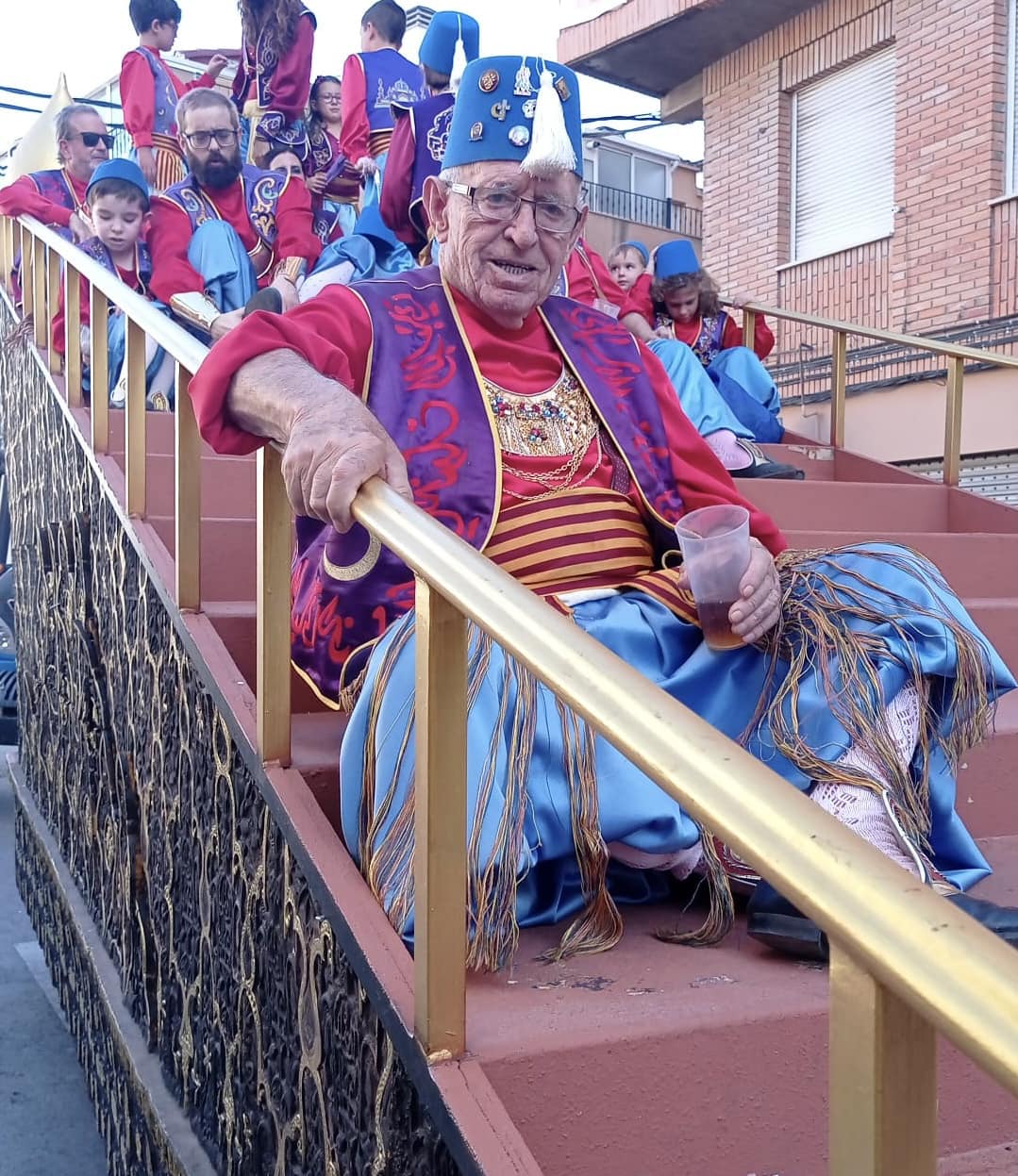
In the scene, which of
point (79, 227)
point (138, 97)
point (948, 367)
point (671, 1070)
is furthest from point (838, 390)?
point (671, 1070)

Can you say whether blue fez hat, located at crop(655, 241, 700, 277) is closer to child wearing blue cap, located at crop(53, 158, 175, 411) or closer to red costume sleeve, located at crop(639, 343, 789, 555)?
child wearing blue cap, located at crop(53, 158, 175, 411)

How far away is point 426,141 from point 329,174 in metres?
2.36

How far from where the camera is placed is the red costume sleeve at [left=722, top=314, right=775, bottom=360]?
6.30 m

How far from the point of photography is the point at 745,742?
1.84 m

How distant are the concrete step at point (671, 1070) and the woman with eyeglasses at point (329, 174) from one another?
4.93m

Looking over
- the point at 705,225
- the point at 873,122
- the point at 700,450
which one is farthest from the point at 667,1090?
the point at 705,225

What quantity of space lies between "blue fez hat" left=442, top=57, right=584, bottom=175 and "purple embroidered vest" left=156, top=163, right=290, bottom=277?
3.11 meters

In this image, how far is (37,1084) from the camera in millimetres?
3189

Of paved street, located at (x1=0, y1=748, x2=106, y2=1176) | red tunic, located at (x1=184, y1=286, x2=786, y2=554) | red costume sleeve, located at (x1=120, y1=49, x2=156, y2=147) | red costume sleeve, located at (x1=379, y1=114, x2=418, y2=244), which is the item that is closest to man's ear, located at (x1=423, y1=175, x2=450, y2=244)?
red tunic, located at (x1=184, y1=286, x2=786, y2=554)

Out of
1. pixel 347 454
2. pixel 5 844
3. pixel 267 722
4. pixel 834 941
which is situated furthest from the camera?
pixel 5 844

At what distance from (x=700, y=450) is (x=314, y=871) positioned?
115 centimetres

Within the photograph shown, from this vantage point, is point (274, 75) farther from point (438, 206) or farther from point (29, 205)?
point (438, 206)

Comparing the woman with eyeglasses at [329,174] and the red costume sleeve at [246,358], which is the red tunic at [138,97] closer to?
the woman with eyeglasses at [329,174]

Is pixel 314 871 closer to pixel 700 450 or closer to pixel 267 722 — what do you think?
pixel 267 722
